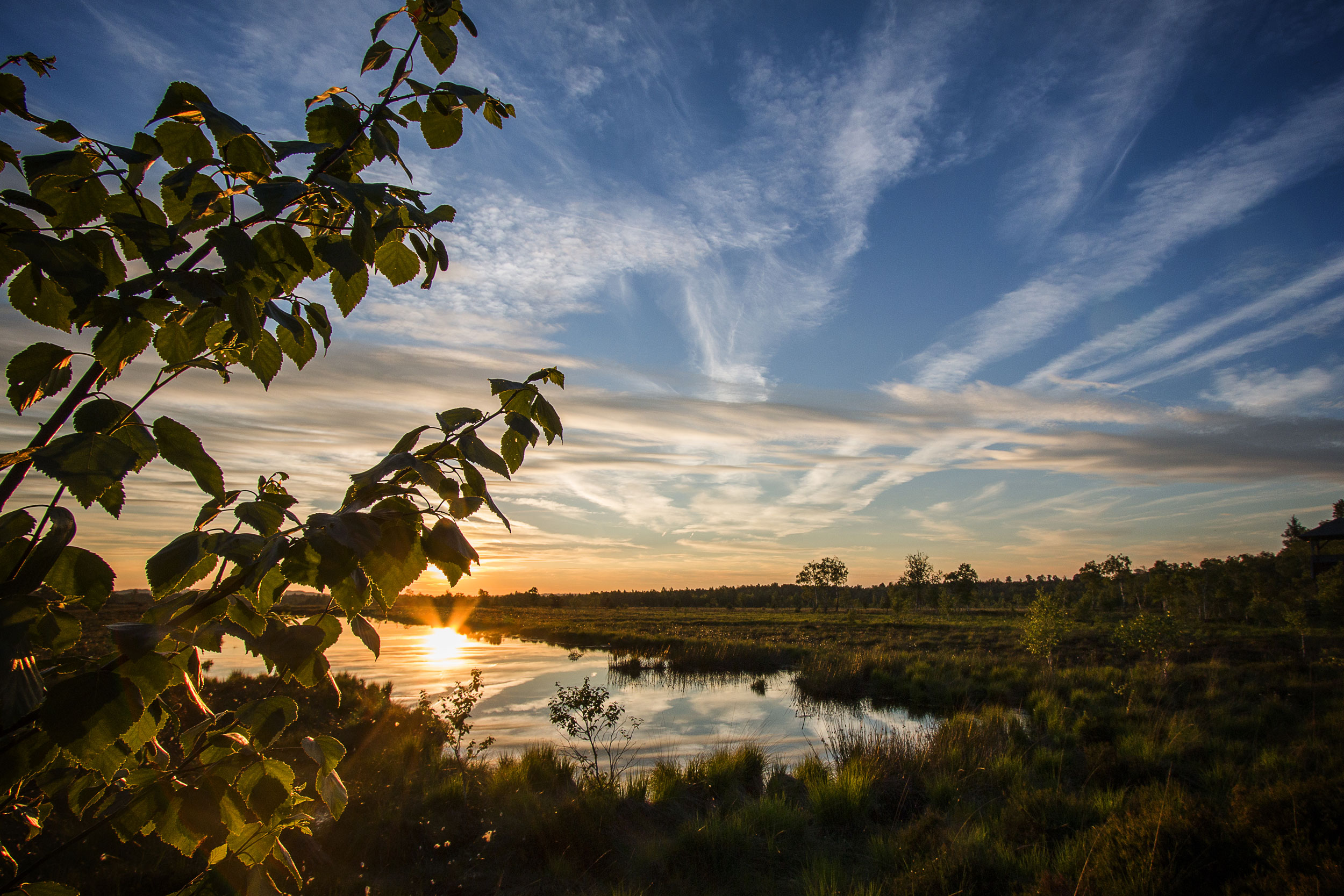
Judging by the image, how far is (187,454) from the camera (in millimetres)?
1073

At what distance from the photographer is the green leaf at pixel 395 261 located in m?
1.36

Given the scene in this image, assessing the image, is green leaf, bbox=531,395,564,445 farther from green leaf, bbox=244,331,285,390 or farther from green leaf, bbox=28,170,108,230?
green leaf, bbox=28,170,108,230

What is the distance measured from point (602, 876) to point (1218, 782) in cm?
901

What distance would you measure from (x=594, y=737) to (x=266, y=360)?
593 inches

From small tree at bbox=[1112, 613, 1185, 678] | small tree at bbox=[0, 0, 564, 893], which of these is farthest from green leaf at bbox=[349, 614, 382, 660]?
small tree at bbox=[1112, 613, 1185, 678]

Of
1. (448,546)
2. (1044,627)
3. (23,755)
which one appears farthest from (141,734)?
(1044,627)

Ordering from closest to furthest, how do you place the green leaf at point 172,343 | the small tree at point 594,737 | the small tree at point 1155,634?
the green leaf at point 172,343, the small tree at point 594,737, the small tree at point 1155,634

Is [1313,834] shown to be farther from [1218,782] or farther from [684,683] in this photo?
[684,683]

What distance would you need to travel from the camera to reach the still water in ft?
47.5

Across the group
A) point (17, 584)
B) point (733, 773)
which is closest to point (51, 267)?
point (17, 584)

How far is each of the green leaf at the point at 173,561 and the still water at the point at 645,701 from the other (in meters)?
9.25

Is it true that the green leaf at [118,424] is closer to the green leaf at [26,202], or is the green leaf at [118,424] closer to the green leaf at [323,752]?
the green leaf at [26,202]

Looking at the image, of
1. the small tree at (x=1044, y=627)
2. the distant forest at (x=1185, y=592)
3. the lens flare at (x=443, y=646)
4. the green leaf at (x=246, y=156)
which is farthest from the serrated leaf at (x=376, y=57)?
the distant forest at (x=1185, y=592)

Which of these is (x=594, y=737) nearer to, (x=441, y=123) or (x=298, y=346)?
(x=298, y=346)
